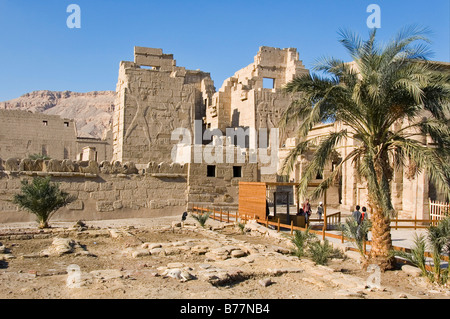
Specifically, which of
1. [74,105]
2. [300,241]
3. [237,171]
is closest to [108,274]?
[300,241]

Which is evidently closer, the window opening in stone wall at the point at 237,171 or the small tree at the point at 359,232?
the small tree at the point at 359,232

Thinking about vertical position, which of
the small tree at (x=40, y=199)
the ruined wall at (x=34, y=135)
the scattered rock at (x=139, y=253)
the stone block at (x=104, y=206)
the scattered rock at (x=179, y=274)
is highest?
the ruined wall at (x=34, y=135)

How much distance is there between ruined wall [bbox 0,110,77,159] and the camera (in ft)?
96.6

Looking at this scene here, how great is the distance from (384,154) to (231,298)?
4.31 m

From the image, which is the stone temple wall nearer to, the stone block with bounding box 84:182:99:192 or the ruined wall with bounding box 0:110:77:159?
the stone block with bounding box 84:182:99:192

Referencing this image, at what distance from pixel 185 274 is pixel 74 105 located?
90.9 metres

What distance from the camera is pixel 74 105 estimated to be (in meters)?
90.6

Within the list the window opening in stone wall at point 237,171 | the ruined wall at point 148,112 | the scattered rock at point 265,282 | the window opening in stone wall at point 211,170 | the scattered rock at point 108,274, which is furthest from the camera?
the ruined wall at point 148,112

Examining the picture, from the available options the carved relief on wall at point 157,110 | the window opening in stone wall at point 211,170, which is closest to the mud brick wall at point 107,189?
the window opening in stone wall at point 211,170

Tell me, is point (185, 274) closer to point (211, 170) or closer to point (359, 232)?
point (359, 232)

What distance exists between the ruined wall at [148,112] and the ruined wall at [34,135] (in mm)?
11476

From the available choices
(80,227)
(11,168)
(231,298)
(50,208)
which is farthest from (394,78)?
(11,168)

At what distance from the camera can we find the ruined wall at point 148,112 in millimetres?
20250

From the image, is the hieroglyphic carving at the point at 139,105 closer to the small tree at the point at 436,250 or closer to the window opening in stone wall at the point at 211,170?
the window opening in stone wall at the point at 211,170
